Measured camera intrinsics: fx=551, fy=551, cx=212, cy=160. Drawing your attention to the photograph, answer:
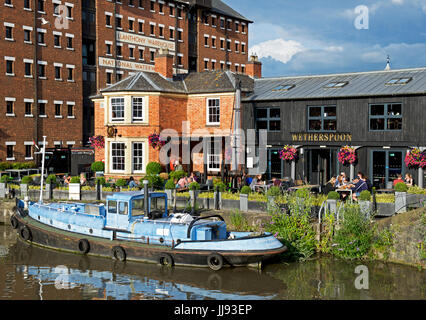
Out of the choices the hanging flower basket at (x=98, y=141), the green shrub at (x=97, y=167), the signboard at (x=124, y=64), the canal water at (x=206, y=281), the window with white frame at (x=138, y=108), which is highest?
the signboard at (x=124, y=64)

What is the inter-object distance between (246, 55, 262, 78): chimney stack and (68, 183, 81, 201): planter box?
1651 centimetres

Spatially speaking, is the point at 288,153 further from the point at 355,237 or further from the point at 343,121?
the point at 355,237

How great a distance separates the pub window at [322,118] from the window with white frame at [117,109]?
11785 mm

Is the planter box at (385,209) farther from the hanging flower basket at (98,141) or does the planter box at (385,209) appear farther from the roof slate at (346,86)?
the hanging flower basket at (98,141)

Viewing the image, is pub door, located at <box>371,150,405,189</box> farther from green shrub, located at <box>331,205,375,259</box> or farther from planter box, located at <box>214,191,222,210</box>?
planter box, located at <box>214,191,222,210</box>

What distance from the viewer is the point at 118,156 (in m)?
34.8

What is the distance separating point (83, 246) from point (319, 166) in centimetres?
1513

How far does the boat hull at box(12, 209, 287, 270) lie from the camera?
61.4 ft

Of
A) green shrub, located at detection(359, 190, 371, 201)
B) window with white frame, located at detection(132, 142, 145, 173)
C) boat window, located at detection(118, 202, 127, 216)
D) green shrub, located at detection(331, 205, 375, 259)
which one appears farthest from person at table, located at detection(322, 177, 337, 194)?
window with white frame, located at detection(132, 142, 145, 173)

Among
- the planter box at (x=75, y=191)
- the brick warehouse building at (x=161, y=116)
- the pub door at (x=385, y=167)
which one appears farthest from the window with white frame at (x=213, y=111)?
the pub door at (x=385, y=167)

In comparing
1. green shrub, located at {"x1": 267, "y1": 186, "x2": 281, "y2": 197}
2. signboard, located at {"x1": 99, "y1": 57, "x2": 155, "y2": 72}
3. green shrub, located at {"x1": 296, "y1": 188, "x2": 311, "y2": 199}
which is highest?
signboard, located at {"x1": 99, "y1": 57, "x2": 155, "y2": 72}

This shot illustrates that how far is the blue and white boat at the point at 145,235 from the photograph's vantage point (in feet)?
61.6

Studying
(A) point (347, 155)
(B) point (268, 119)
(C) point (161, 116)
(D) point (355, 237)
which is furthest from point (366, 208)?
(C) point (161, 116)

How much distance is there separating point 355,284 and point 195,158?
20219mm
